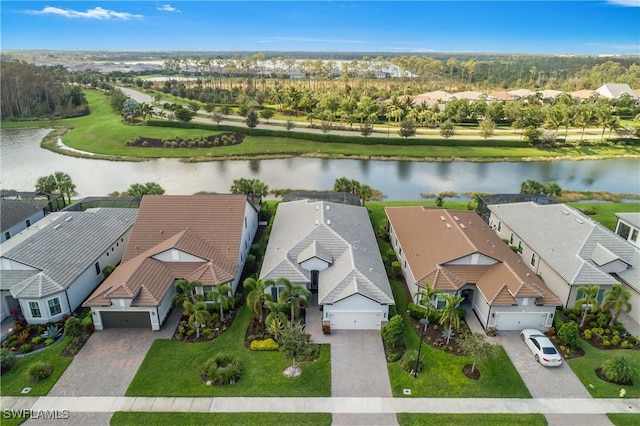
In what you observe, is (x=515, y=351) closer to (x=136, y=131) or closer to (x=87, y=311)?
(x=87, y=311)

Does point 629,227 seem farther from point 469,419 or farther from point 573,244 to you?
point 469,419

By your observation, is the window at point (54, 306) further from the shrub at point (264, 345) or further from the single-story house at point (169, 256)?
the shrub at point (264, 345)

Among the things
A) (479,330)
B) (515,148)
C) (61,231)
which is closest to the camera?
(479,330)

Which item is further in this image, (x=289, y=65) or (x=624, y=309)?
(x=289, y=65)

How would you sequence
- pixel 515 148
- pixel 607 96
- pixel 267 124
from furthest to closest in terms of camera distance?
1. pixel 607 96
2. pixel 267 124
3. pixel 515 148

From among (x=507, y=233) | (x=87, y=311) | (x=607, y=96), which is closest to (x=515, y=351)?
(x=507, y=233)

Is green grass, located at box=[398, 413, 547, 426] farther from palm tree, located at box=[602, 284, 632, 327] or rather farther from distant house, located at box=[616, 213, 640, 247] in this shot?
distant house, located at box=[616, 213, 640, 247]

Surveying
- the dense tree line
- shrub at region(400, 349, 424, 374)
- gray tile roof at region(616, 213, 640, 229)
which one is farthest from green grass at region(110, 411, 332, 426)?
the dense tree line
